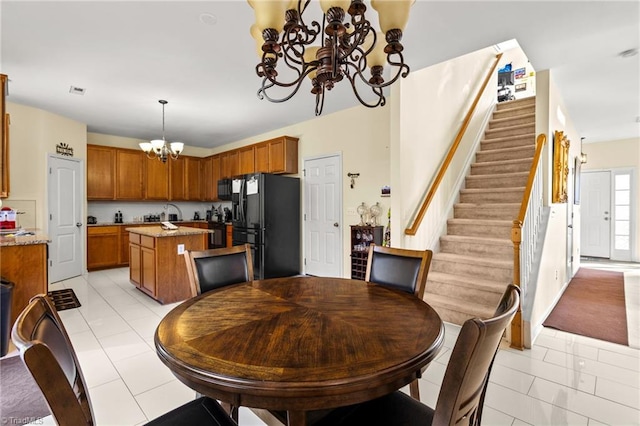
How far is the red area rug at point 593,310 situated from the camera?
305cm

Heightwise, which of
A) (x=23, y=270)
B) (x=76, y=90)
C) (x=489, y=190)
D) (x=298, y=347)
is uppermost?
(x=76, y=90)

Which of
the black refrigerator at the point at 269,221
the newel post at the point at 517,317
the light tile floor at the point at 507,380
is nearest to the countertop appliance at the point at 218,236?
the black refrigerator at the point at 269,221

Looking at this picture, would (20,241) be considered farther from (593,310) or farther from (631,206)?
(631,206)

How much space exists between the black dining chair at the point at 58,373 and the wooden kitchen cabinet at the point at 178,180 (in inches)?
244

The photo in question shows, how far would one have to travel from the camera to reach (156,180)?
654 centimetres

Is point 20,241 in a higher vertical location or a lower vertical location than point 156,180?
lower

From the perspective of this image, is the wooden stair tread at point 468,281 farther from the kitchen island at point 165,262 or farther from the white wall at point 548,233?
the kitchen island at point 165,262

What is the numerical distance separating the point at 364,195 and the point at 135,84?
321 centimetres

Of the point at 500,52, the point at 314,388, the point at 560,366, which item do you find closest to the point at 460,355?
the point at 314,388

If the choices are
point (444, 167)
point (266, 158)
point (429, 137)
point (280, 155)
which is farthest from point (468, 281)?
point (266, 158)

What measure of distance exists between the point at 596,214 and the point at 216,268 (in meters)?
8.59

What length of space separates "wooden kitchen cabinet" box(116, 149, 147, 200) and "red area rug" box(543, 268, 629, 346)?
22.9ft

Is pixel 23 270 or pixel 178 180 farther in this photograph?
pixel 178 180

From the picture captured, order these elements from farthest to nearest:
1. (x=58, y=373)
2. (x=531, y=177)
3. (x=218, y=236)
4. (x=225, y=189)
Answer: (x=218, y=236) < (x=225, y=189) < (x=531, y=177) < (x=58, y=373)
